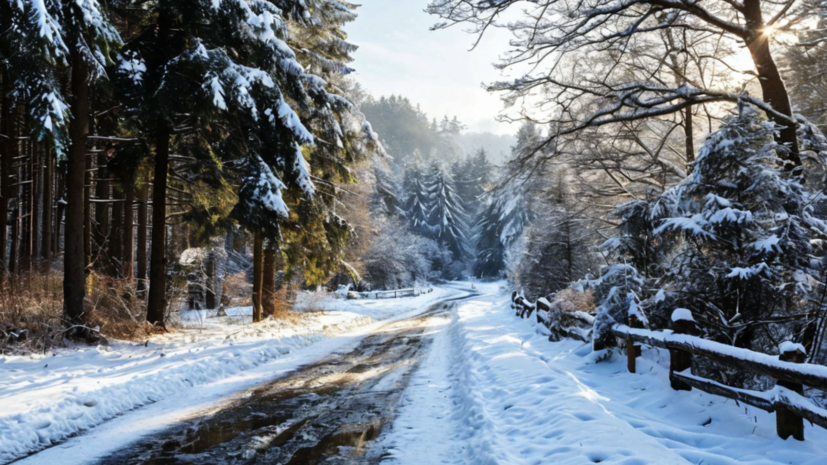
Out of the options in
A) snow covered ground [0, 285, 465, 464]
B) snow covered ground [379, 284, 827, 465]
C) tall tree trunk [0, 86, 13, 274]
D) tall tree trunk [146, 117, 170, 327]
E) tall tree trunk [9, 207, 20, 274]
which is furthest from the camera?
tall tree trunk [9, 207, 20, 274]

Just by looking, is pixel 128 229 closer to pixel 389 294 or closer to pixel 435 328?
pixel 435 328

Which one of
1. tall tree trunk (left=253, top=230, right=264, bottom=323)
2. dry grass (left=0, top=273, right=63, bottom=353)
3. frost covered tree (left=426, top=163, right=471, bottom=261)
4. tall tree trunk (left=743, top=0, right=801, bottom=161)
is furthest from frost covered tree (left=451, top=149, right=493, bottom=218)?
dry grass (left=0, top=273, right=63, bottom=353)

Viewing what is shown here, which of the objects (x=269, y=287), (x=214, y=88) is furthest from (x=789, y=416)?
(x=269, y=287)

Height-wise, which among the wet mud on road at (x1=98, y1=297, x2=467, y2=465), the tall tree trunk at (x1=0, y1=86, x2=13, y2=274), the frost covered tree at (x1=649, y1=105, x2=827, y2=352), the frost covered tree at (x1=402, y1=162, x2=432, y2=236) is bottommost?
the wet mud on road at (x1=98, y1=297, x2=467, y2=465)

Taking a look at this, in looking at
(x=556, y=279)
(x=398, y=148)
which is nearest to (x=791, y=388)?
(x=556, y=279)

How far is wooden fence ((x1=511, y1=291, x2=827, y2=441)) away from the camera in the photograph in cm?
391

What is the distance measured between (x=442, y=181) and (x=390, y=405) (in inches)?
2434

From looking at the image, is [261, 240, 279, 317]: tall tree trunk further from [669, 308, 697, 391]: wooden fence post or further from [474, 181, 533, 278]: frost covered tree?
[474, 181, 533, 278]: frost covered tree

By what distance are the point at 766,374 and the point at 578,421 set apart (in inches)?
72.8

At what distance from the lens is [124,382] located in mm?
7184

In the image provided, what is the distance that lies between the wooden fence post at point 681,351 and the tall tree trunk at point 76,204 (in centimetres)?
1125

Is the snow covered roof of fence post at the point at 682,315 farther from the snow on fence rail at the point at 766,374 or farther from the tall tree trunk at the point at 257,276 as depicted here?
the tall tree trunk at the point at 257,276

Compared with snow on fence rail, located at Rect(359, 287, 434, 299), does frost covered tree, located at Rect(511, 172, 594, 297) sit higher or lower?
higher

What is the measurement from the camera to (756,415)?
499 cm
